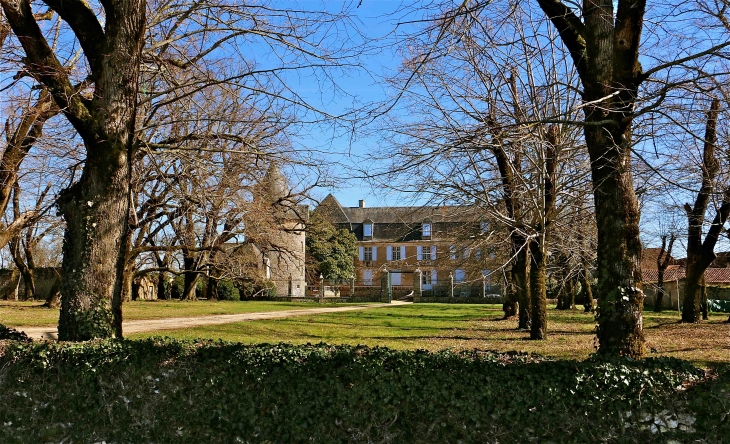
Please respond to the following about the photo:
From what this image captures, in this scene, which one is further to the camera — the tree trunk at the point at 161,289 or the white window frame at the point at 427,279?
the white window frame at the point at 427,279

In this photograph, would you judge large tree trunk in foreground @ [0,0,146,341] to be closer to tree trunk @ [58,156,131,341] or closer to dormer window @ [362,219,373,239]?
tree trunk @ [58,156,131,341]

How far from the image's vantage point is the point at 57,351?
574 cm

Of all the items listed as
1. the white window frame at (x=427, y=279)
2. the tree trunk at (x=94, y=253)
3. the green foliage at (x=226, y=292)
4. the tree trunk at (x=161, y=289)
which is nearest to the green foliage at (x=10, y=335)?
the tree trunk at (x=94, y=253)

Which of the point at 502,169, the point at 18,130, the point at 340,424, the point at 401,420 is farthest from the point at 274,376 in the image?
the point at 18,130

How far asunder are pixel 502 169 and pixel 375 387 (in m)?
9.41

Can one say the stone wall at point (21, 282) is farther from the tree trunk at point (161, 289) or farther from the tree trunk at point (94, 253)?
the tree trunk at point (94, 253)

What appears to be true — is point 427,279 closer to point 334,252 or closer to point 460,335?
point 334,252

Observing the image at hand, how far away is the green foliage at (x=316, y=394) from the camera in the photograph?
4.60 metres

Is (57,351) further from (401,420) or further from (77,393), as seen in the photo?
(401,420)

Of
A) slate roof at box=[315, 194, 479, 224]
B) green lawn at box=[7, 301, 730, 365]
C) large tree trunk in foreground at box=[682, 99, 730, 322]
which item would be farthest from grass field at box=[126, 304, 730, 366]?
slate roof at box=[315, 194, 479, 224]

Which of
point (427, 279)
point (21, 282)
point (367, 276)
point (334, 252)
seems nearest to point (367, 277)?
point (367, 276)

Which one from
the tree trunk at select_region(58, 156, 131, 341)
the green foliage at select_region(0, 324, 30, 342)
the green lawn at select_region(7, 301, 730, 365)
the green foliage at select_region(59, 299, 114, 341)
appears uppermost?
the tree trunk at select_region(58, 156, 131, 341)

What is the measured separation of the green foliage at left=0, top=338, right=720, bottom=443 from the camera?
460cm

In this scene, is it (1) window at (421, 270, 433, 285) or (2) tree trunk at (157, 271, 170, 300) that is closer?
(2) tree trunk at (157, 271, 170, 300)
